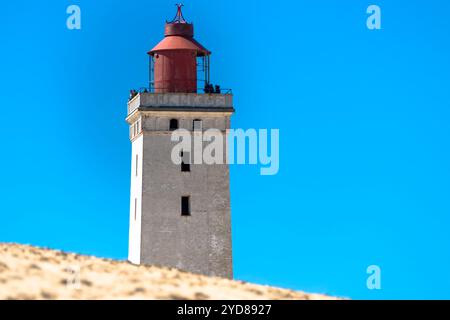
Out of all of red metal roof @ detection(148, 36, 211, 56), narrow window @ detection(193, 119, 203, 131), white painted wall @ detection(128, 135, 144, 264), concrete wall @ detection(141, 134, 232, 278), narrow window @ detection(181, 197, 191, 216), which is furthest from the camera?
red metal roof @ detection(148, 36, 211, 56)

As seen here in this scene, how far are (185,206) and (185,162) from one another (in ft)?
7.83

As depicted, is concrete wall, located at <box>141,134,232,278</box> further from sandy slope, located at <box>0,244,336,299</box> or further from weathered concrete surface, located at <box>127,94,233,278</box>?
sandy slope, located at <box>0,244,336,299</box>

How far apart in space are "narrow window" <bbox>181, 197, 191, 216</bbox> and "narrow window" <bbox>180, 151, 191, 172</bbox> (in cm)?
158

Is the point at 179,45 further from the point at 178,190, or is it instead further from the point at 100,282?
the point at 100,282

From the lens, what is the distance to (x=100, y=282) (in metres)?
36.2

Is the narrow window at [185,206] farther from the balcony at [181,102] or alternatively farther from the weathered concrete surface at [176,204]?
the balcony at [181,102]

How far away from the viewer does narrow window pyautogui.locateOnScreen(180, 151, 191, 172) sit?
7106 cm

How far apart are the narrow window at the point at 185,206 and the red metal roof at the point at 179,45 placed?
8798 millimetres

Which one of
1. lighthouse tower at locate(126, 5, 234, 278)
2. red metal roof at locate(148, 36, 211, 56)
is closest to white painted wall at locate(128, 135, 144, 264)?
lighthouse tower at locate(126, 5, 234, 278)

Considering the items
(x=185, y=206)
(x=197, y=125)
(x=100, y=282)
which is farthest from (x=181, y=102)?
(x=100, y=282)

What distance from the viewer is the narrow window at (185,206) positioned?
70688mm

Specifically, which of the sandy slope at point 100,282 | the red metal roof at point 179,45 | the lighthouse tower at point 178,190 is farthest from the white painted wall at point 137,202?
the sandy slope at point 100,282
